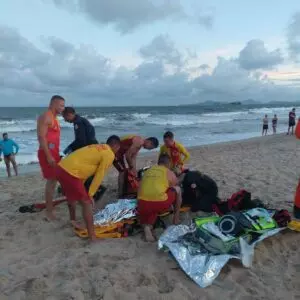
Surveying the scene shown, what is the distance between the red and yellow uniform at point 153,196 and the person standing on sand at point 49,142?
4.16ft

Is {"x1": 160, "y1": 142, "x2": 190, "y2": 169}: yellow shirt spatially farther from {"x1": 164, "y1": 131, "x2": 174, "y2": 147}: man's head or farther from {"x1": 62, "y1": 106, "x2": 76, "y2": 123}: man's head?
{"x1": 62, "y1": 106, "x2": 76, "y2": 123}: man's head

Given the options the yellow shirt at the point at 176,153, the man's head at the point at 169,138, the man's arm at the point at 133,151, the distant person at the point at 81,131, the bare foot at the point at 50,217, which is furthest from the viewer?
the yellow shirt at the point at 176,153

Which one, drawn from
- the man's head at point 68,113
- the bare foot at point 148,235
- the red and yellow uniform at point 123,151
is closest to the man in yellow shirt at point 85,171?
the bare foot at point 148,235

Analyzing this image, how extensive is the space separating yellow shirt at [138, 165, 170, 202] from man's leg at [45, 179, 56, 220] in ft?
4.34

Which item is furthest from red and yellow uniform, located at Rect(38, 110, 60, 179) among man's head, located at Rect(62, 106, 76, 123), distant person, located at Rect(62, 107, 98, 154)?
distant person, located at Rect(62, 107, 98, 154)

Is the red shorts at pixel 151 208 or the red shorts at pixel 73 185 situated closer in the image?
the red shorts at pixel 73 185

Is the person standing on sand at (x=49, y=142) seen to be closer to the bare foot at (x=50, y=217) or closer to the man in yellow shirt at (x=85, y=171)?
the bare foot at (x=50, y=217)

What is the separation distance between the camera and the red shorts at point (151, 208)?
4.37 m

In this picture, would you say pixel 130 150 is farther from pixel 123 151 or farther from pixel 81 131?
pixel 81 131

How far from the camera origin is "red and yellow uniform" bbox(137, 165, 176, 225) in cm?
436

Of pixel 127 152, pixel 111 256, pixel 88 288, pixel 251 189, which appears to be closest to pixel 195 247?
pixel 111 256

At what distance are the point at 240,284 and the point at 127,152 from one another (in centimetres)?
304

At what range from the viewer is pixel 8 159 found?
34.9ft

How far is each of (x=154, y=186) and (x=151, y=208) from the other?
0.28 metres
